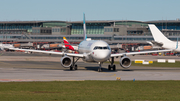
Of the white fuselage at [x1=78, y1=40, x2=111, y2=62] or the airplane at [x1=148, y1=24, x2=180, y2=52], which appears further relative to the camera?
the airplane at [x1=148, y1=24, x2=180, y2=52]

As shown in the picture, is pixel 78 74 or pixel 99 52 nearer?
pixel 78 74

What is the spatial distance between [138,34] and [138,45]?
28.4 m

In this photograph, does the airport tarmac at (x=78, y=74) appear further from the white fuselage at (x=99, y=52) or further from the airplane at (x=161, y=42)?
the airplane at (x=161, y=42)

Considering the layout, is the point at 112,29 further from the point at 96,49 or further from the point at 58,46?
the point at 96,49

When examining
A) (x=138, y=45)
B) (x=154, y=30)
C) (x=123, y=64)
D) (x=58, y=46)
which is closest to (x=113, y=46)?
(x=138, y=45)

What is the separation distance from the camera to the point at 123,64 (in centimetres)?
4188

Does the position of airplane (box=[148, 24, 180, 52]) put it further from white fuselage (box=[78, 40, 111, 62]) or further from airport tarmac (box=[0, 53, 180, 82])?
white fuselage (box=[78, 40, 111, 62])

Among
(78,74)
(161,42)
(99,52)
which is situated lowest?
(78,74)

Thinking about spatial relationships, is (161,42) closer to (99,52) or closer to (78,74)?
(99,52)

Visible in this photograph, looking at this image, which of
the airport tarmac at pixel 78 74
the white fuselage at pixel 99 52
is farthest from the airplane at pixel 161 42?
the white fuselage at pixel 99 52

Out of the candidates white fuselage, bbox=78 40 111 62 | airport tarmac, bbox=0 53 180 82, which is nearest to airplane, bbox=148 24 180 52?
airport tarmac, bbox=0 53 180 82

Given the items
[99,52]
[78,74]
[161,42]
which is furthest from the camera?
[161,42]

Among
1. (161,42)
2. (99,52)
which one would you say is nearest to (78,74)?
(99,52)
